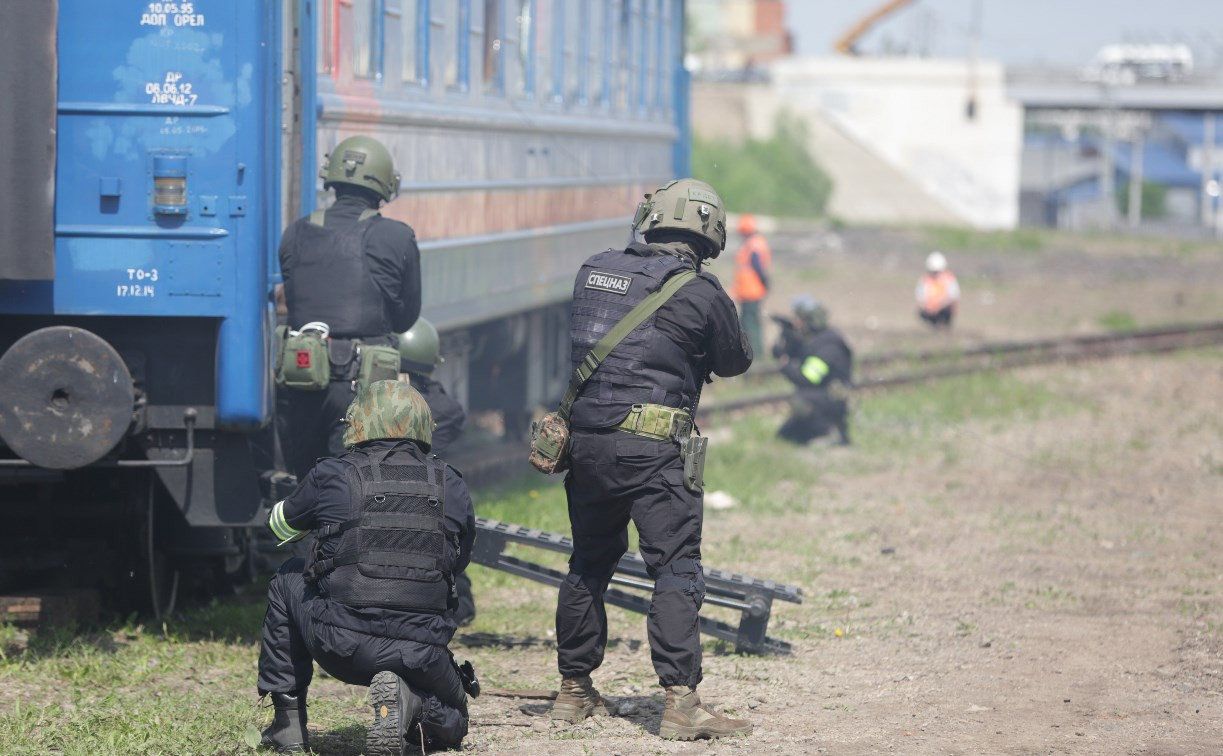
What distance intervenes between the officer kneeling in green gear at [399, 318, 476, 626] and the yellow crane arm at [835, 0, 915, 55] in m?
89.3

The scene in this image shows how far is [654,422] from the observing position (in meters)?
5.64

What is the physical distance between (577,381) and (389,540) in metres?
0.94

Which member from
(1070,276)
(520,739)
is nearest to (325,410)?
(520,739)

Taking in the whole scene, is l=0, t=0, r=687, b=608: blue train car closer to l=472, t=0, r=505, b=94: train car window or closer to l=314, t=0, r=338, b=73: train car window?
l=314, t=0, r=338, b=73: train car window

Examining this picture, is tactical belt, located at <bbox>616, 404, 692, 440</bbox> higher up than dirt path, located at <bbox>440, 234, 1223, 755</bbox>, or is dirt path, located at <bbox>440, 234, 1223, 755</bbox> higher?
tactical belt, located at <bbox>616, 404, 692, 440</bbox>

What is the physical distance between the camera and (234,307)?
637 centimetres

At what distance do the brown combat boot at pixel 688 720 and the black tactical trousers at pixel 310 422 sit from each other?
1835mm

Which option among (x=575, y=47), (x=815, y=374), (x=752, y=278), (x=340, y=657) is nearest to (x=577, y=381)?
(x=340, y=657)

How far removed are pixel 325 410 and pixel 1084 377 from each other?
12435mm

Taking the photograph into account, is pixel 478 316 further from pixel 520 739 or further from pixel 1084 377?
pixel 1084 377

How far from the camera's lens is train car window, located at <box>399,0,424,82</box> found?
848cm

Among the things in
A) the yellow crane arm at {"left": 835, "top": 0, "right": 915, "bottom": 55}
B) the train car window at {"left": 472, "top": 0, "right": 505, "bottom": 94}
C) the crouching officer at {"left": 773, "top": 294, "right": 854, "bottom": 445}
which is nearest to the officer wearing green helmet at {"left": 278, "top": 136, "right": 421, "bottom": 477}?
the train car window at {"left": 472, "top": 0, "right": 505, "bottom": 94}

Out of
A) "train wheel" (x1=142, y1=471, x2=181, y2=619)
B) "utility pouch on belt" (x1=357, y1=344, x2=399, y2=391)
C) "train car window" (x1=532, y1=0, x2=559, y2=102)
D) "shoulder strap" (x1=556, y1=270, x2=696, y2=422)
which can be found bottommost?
"train wheel" (x1=142, y1=471, x2=181, y2=619)

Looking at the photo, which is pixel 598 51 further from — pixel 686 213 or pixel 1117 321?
pixel 1117 321
